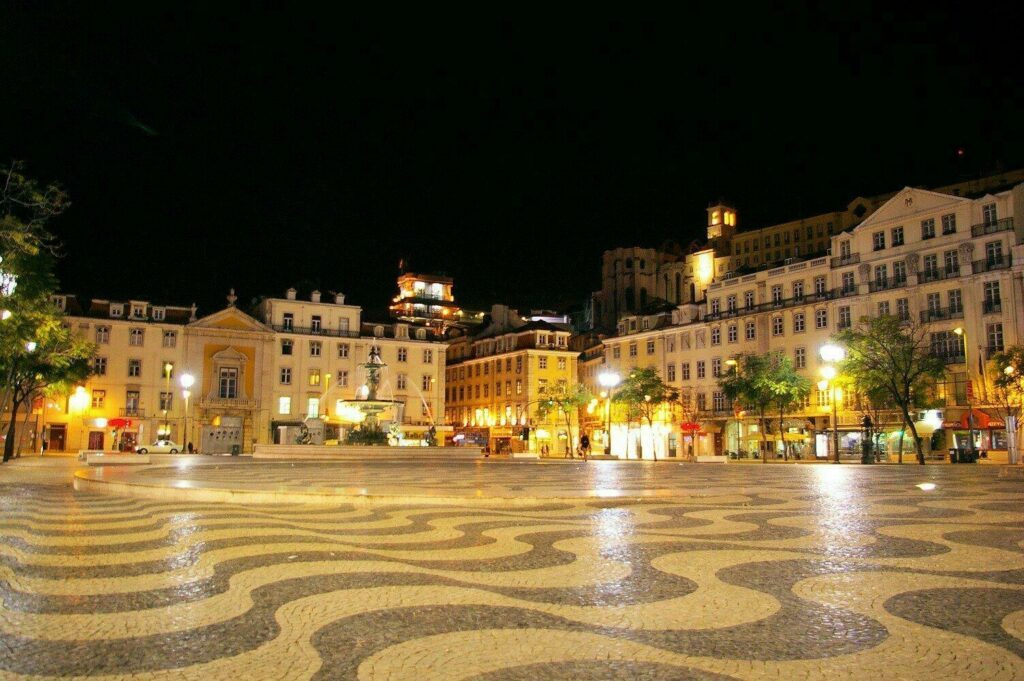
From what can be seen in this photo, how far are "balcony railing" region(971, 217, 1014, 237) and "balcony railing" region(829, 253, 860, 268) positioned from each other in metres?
8.38

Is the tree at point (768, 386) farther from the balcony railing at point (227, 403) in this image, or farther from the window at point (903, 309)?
the balcony railing at point (227, 403)

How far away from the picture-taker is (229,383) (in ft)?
235

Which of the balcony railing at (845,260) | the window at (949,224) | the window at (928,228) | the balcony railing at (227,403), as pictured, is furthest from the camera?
the balcony railing at (227,403)

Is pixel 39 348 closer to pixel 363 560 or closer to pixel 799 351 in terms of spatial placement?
pixel 363 560

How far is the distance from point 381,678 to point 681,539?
5.74 meters

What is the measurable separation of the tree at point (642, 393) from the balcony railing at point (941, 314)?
2036 cm

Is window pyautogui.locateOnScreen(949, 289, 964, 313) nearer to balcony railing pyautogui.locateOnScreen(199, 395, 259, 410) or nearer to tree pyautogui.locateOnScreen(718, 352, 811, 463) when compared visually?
tree pyautogui.locateOnScreen(718, 352, 811, 463)

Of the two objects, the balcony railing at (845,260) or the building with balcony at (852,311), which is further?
the balcony railing at (845,260)

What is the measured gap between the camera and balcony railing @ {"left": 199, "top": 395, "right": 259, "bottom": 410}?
69.9m

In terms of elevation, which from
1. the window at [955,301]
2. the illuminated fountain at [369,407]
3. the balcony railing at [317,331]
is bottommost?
the illuminated fountain at [369,407]

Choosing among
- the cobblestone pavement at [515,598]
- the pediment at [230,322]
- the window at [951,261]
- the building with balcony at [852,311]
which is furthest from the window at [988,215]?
the pediment at [230,322]

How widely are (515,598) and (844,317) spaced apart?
57756mm

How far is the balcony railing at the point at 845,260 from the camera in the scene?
2290 inches

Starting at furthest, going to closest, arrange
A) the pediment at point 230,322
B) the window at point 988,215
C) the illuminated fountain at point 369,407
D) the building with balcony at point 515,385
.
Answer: the building with balcony at point 515,385 → the pediment at point 230,322 → the window at point 988,215 → the illuminated fountain at point 369,407
